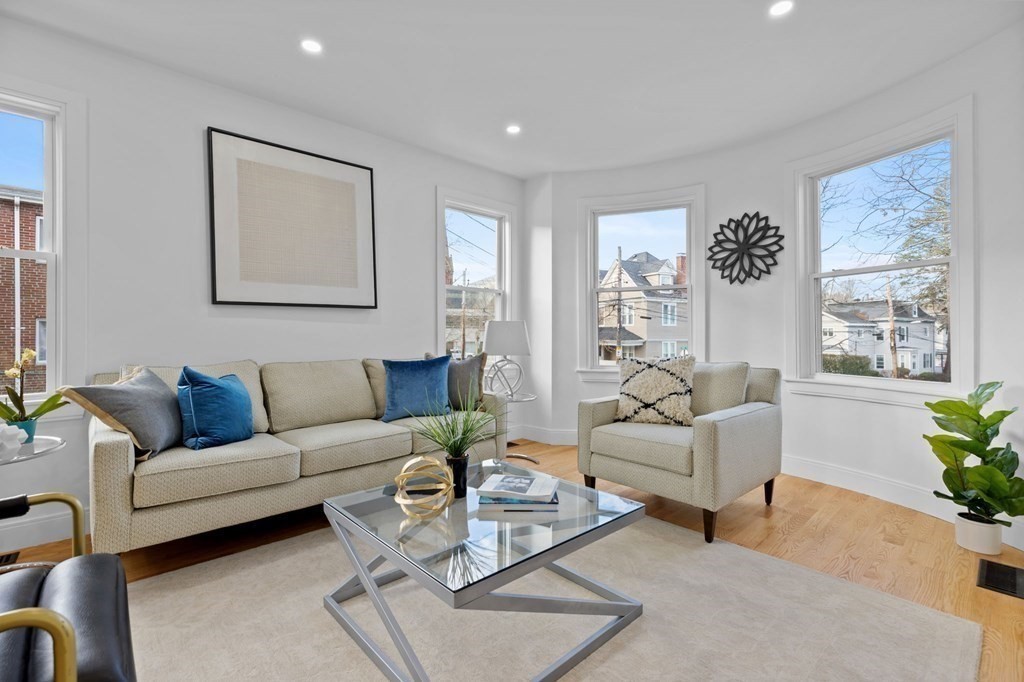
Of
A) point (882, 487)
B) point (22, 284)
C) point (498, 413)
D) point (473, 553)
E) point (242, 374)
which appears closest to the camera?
point (473, 553)

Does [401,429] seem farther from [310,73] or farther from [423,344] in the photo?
[310,73]

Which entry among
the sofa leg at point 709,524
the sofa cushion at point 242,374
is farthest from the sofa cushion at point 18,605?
the sofa leg at point 709,524

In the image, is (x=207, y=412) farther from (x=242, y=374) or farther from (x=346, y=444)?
(x=346, y=444)

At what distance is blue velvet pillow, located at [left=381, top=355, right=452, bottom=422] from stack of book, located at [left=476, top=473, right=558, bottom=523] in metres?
1.27

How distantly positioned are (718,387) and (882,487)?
1.27m

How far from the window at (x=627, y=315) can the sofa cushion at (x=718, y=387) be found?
4.76ft

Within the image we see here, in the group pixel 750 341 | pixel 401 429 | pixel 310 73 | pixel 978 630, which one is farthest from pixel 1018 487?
pixel 310 73

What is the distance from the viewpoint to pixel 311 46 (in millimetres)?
2682

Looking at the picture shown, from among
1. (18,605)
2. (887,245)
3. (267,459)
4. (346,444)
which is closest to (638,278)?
(887,245)

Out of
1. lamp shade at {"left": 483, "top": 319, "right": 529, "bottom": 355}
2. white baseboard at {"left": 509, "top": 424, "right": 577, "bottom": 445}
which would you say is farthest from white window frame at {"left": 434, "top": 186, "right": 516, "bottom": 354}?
white baseboard at {"left": 509, "top": 424, "right": 577, "bottom": 445}

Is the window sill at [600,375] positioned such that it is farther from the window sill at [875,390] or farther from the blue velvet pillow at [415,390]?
the blue velvet pillow at [415,390]

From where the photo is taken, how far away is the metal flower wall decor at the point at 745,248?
3840 mm

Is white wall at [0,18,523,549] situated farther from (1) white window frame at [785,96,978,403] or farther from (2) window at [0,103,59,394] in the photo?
(1) white window frame at [785,96,978,403]

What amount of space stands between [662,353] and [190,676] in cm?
392
